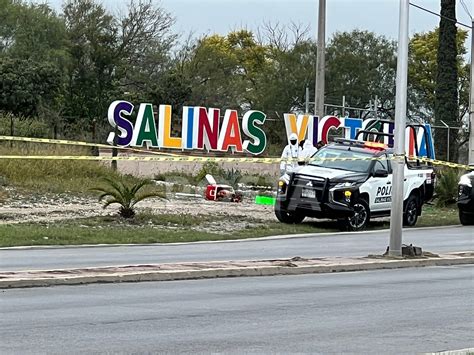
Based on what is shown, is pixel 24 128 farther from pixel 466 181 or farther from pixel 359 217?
pixel 466 181

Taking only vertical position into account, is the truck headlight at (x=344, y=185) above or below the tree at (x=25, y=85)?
below

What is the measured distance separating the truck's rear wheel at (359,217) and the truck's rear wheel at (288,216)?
1.18m

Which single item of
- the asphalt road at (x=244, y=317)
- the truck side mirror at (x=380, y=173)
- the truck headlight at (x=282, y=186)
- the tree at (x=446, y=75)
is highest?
the tree at (x=446, y=75)

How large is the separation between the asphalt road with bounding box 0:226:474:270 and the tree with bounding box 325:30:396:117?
44923 millimetres

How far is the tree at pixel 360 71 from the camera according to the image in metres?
67.6

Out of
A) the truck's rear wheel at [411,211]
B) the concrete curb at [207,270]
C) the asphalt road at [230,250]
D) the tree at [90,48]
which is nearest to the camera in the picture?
the concrete curb at [207,270]

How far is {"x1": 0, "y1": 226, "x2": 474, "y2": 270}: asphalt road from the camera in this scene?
1562 cm

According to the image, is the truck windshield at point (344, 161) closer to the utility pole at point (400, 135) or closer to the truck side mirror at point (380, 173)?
the truck side mirror at point (380, 173)

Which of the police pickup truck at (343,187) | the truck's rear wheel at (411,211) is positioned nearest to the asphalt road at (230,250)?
the police pickup truck at (343,187)

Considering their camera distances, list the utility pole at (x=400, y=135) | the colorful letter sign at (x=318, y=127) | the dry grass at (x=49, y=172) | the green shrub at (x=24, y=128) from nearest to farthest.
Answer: the utility pole at (x=400, y=135)
the dry grass at (x=49, y=172)
the colorful letter sign at (x=318, y=127)
the green shrub at (x=24, y=128)

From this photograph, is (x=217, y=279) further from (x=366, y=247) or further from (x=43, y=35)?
(x=43, y=35)

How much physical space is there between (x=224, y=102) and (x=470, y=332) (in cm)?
6003

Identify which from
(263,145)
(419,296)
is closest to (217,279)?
(419,296)

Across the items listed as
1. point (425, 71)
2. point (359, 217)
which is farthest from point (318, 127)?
point (425, 71)
